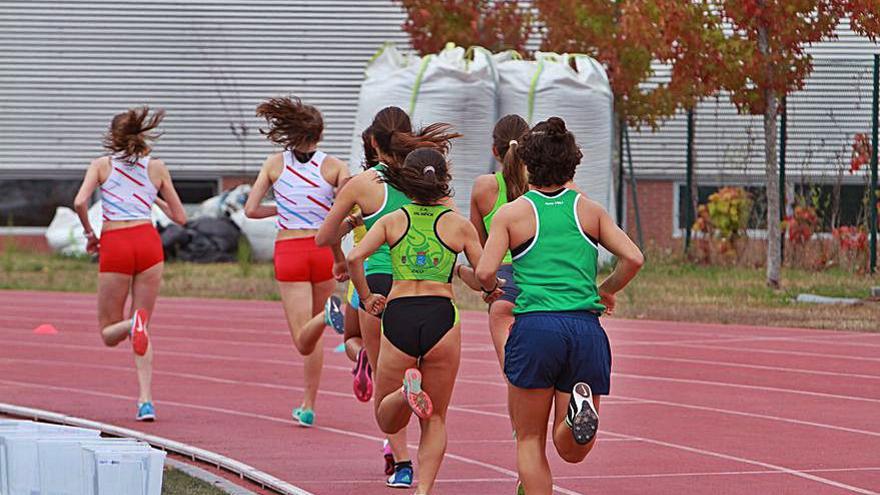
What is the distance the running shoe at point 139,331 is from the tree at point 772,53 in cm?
1231

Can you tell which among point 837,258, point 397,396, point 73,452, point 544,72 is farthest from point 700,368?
point 544,72

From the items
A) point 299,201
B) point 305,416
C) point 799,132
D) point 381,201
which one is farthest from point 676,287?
point 381,201

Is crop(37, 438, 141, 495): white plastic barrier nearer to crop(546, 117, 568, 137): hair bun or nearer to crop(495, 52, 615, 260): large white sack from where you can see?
crop(546, 117, 568, 137): hair bun

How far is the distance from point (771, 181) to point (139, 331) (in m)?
13.6

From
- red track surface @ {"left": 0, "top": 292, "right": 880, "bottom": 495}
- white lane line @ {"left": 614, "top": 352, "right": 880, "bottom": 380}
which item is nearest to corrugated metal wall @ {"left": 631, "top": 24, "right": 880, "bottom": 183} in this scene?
red track surface @ {"left": 0, "top": 292, "right": 880, "bottom": 495}

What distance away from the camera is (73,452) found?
702 cm

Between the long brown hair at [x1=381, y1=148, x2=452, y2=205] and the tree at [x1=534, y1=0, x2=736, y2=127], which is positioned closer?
the long brown hair at [x1=381, y1=148, x2=452, y2=205]

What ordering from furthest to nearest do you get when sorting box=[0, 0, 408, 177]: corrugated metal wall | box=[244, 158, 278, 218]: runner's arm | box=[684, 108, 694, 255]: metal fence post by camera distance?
box=[0, 0, 408, 177]: corrugated metal wall < box=[684, 108, 694, 255]: metal fence post < box=[244, 158, 278, 218]: runner's arm

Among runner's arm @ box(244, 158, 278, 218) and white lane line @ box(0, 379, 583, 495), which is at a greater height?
runner's arm @ box(244, 158, 278, 218)

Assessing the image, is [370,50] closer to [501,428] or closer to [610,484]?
[501,428]

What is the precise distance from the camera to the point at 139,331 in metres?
11.1

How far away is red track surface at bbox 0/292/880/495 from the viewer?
9203 mm

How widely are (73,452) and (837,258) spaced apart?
1878cm

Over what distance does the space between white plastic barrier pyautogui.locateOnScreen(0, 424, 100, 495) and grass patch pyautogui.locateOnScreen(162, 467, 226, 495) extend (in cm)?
94
